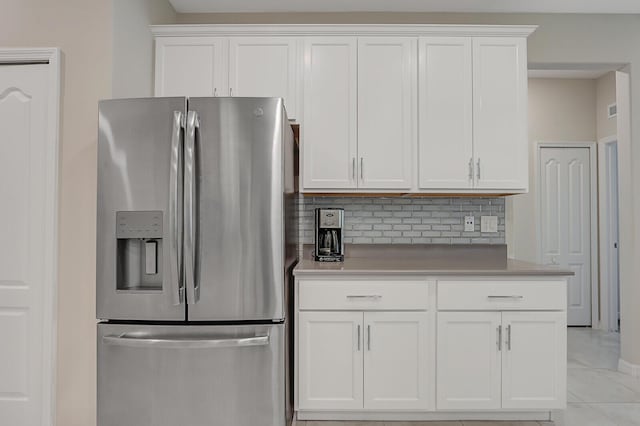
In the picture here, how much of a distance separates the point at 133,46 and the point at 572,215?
4931 mm

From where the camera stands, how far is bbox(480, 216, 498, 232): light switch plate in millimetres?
3205

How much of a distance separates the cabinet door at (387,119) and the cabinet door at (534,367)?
117cm

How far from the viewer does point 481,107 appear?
287 centimetres

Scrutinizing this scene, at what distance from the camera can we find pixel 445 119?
2869 mm

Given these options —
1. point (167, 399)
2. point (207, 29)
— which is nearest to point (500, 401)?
point (167, 399)

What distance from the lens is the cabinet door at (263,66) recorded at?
9.47 ft

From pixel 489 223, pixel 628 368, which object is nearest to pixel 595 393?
pixel 628 368

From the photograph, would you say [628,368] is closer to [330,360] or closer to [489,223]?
[489,223]

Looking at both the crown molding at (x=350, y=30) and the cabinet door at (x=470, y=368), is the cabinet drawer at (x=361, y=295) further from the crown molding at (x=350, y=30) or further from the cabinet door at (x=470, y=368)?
the crown molding at (x=350, y=30)

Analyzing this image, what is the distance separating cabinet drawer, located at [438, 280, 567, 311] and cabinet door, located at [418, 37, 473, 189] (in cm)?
71

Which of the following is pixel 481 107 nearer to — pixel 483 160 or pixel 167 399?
pixel 483 160

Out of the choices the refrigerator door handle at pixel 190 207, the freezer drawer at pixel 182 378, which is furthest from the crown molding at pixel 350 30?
the freezer drawer at pixel 182 378

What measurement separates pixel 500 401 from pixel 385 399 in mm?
670

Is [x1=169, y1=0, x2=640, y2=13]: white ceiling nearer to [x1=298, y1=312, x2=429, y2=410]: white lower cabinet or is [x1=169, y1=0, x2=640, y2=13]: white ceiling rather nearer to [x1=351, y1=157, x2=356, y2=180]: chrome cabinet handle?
[x1=351, y1=157, x2=356, y2=180]: chrome cabinet handle
